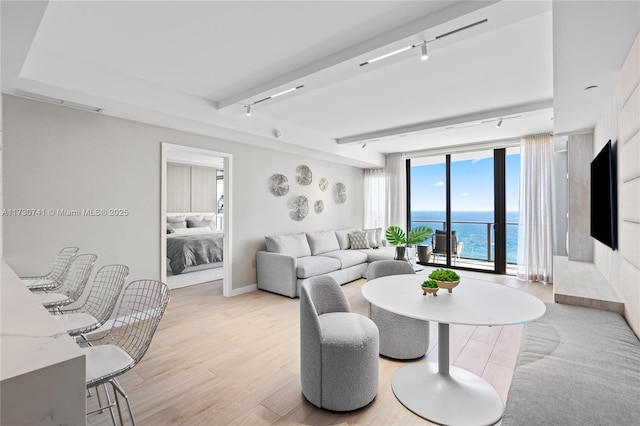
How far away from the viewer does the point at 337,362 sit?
78.0 inches

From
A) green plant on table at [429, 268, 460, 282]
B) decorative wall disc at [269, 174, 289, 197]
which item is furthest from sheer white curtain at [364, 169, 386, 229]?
green plant on table at [429, 268, 460, 282]

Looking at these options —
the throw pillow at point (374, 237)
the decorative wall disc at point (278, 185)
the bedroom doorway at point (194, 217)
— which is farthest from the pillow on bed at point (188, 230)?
the throw pillow at point (374, 237)

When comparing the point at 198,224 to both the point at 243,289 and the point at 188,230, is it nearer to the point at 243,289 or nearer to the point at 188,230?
the point at 188,230

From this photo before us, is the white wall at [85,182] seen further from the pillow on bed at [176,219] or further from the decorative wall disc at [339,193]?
the pillow on bed at [176,219]

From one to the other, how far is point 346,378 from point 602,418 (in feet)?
4.11

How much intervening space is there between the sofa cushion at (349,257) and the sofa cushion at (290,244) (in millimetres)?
458

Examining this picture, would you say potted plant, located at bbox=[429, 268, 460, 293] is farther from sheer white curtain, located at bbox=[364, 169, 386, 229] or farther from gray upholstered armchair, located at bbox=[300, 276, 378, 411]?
sheer white curtain, located at bbox=[364, 169, 386, 229]

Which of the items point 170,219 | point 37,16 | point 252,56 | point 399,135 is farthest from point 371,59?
point 170,219

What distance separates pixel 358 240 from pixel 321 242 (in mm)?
982

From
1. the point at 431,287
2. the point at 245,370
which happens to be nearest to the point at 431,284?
the point at 431,287

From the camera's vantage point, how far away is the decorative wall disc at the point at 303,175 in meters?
5.94

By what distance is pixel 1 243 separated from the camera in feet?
9.31

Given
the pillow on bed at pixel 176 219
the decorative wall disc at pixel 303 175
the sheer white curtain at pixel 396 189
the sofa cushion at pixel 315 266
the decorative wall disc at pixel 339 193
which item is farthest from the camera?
the pillow on bed at pixel 176 219

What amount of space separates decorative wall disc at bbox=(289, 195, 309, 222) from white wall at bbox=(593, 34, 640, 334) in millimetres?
4426
